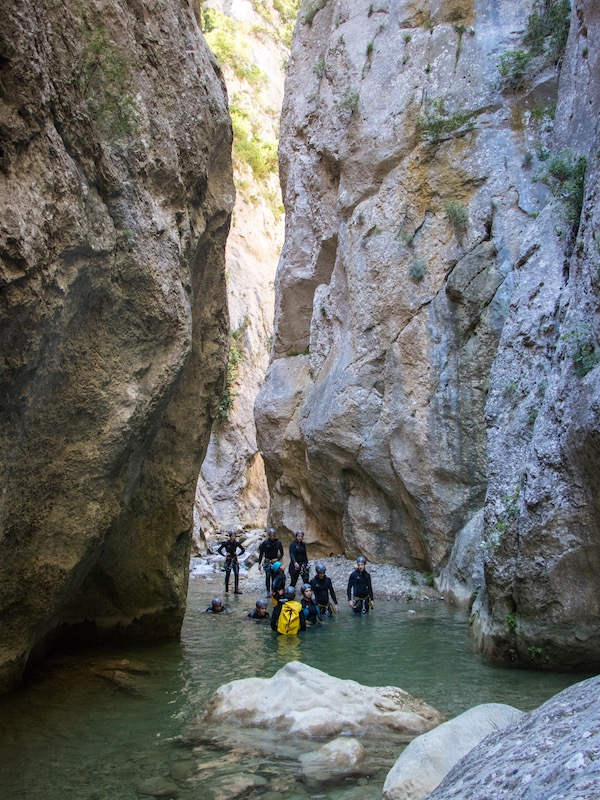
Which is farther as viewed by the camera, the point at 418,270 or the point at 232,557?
the point at 418,270

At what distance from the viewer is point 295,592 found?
572 inches

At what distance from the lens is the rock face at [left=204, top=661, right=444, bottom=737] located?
6551mm

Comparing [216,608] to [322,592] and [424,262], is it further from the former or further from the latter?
[424,262]

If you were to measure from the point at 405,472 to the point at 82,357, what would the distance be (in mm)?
11142

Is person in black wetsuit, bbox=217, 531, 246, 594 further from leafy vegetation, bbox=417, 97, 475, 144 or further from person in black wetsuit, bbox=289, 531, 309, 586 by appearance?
leafy vegetation, bbox=417, 97, 475, 144

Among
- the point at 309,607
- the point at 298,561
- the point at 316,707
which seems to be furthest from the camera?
the point at 298,561

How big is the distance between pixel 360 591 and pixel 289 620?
8.31ft

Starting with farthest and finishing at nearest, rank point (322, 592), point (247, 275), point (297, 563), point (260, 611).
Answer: point (247, 275) < point (297, 563) < point (322, 592) < point (260, 611)

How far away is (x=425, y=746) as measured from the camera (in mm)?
4816

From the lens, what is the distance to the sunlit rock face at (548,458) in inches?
307

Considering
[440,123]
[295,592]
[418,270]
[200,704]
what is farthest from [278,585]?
[440,123]

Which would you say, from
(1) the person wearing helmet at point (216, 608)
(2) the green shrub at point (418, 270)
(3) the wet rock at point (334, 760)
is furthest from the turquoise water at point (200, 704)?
(2) the green shrub at point (418, 270)

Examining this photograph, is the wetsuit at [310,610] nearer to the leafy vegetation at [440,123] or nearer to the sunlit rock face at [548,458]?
the sunlit rock face at [548,458]

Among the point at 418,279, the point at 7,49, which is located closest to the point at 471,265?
the point at 418,279
